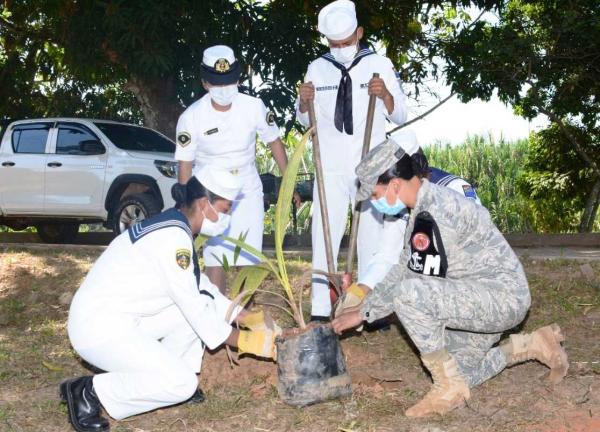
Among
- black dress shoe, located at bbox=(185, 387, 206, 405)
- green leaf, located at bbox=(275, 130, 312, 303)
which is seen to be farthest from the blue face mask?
black dress shoe, located at bbox=(185, 387, 206, 405)

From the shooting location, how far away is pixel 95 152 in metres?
11.7

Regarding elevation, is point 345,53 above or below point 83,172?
above

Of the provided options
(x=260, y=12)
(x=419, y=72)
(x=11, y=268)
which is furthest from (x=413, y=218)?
(x=419, y=72)

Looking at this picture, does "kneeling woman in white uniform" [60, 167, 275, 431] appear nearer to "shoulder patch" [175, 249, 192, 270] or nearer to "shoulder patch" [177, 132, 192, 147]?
"shoulder patch" [175, 249, 192, 270]

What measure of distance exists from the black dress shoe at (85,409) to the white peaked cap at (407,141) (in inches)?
77.9

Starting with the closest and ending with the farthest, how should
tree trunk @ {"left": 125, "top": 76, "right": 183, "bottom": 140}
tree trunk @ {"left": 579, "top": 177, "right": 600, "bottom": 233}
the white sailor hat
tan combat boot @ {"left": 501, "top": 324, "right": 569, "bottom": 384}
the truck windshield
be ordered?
tan combat boot @ {"left": 501, "top": 324, "right": 569, "bottom": 384}, the white sailor hat, the truck windshield, tree trunk @ {"left": 125, "top": 76, "right": 183, "bottom": 140}, tree trunk @ {"left": 579, "top": 177, "right": 600, "bottom": 233}

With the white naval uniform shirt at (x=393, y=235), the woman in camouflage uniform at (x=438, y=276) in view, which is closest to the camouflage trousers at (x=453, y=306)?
the woman in camouflage uniform at (x=438, y=276)

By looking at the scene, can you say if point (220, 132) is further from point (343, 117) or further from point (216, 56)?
point (343, 117)

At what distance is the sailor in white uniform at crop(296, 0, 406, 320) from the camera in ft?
19.3

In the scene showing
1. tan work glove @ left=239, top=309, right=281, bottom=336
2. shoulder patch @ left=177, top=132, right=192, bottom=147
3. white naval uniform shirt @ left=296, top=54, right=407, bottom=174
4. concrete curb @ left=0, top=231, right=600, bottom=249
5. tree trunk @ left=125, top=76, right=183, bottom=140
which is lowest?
tan work glove @ left=239, top=309, right=281, bottom=336

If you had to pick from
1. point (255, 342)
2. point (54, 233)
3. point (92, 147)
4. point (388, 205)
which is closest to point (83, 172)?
point (92, 147)

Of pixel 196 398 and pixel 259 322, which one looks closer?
pixel 259 322

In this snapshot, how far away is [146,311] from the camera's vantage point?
182 inches

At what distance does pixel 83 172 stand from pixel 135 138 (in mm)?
803
